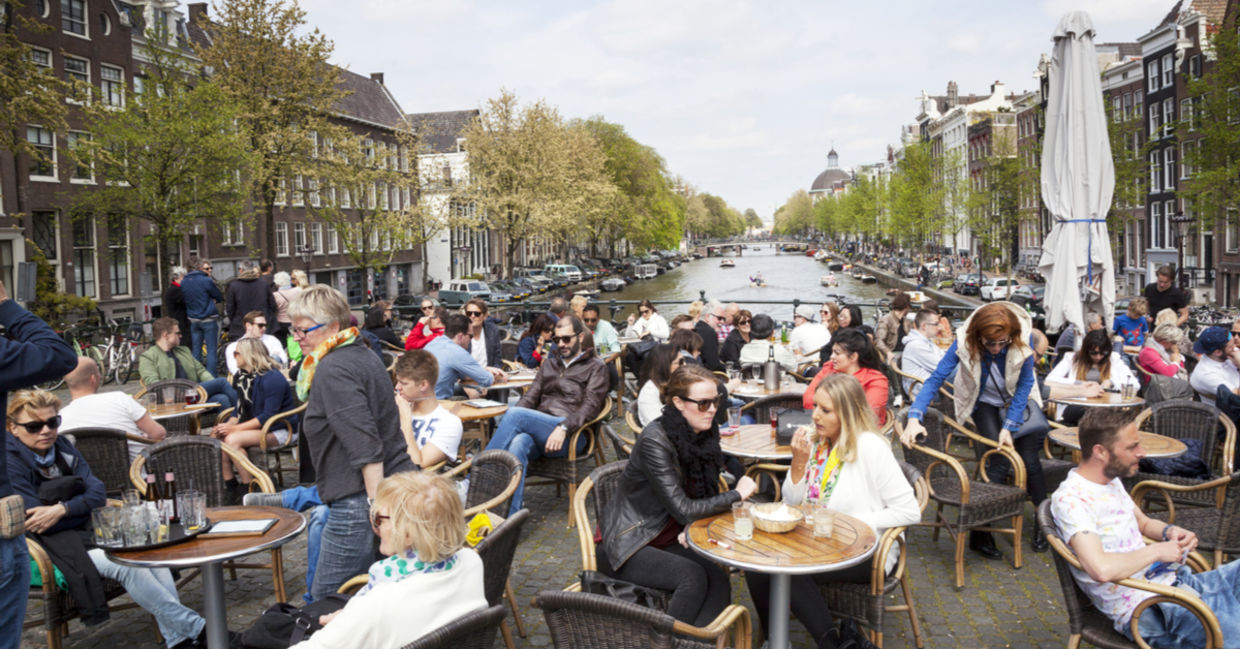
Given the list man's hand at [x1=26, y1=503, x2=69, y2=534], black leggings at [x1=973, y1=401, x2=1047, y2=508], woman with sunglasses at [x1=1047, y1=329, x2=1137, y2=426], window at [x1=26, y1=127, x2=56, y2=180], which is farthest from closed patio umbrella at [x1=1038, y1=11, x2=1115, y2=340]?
window at [x1=26, y1=127, x2=56, y2=180]

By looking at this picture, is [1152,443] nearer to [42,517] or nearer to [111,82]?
[42,517]

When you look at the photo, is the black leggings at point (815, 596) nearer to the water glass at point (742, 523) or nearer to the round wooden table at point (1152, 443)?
the water glass at point (742, 523)

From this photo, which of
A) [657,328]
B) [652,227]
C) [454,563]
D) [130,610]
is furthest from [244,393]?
[652,227]

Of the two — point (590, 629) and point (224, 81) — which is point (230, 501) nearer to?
point (590, 629)

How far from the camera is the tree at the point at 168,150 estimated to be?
21500mm

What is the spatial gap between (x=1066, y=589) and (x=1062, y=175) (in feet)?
21.1

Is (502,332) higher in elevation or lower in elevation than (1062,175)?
lower

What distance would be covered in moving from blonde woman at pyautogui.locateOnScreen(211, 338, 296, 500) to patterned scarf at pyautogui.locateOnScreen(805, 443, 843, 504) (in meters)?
4.44

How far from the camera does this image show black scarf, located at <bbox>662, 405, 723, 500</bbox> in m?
3.99

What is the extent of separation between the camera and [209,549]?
12.3 feet

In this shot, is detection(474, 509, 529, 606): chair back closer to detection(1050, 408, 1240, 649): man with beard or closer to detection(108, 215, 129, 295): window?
detection(1050, 408, 1240, 649): man with beard

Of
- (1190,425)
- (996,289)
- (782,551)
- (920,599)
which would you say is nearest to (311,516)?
(782,551)

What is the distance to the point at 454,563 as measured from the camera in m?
3.00

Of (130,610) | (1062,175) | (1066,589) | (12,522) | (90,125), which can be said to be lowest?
(130,610)
